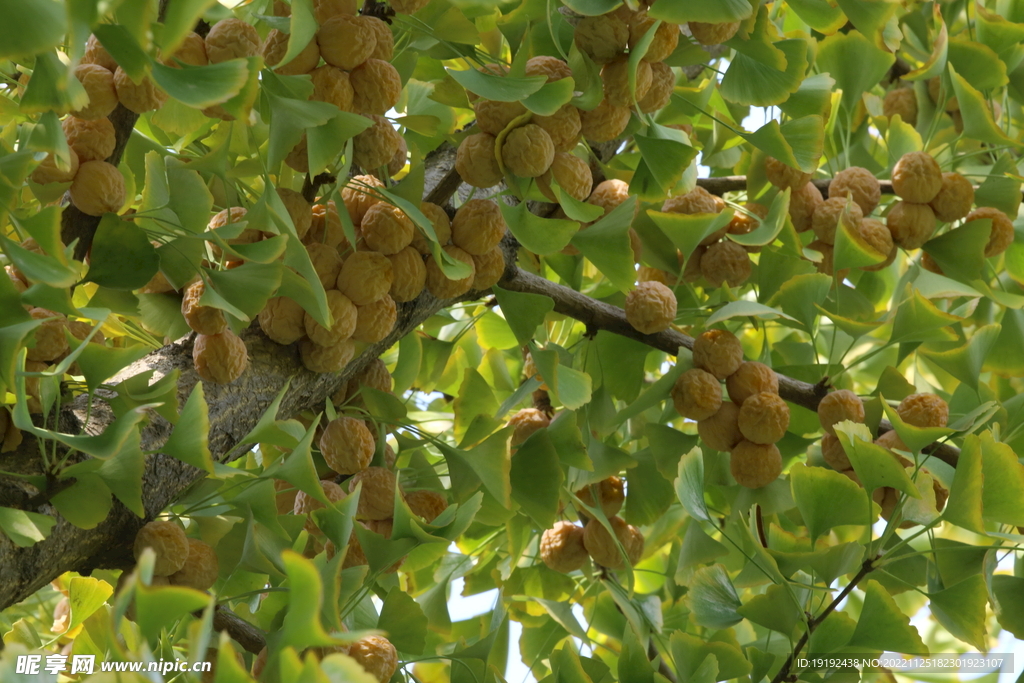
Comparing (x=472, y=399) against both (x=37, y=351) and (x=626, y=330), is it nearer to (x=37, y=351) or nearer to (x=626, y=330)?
(x=626, y=330)

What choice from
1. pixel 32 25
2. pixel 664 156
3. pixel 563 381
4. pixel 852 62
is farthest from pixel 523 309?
pixel 852 62

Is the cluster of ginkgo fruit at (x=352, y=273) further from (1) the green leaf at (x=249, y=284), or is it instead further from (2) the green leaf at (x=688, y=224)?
(2) the green leaf at (x=688, y=224)

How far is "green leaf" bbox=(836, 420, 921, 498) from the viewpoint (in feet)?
2.45

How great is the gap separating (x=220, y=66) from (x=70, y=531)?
0.43 metres

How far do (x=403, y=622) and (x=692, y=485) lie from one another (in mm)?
332

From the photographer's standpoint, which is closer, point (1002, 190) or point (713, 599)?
point (713, 599)

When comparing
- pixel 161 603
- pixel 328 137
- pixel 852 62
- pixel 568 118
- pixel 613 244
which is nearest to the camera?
pixel 161 603

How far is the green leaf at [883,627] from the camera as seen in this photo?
2.62ft

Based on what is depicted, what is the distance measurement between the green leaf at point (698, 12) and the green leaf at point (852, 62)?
1.88 ft

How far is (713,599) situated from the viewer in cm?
92

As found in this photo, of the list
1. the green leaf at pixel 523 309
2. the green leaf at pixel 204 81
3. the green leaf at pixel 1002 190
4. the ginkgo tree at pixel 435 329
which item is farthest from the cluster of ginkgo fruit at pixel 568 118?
the green leaf at pixel 1002 190

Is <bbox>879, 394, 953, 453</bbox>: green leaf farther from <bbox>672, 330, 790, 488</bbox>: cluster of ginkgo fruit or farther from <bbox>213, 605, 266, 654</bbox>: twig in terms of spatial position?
<bbox>213, 605, 266, 654</bbox>: twig

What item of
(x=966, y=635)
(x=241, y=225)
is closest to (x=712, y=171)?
(x=966, y=635)

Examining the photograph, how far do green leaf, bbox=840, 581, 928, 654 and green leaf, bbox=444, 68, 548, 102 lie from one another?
1.82 ft
